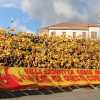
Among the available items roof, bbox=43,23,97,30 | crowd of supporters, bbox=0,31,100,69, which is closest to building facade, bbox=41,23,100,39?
roof, bbox=43,23,97,30

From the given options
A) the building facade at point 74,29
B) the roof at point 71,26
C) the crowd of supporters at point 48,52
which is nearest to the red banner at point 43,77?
the crowd of supporters at point 48,52

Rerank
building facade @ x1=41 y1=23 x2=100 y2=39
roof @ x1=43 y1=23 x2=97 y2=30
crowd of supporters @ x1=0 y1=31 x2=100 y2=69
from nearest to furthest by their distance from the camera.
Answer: crowd of supporters @ x1=0 y1=31 x2=100 y2=69, building facade @ x1=41 y1=23 x2=100 y2=39, roof @ x1=43 y1=23 x2=97 y2=30

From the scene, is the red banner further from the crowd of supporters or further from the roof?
the roof

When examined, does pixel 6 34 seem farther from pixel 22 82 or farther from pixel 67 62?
pixel 67 62

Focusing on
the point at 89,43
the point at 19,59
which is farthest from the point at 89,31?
the point at 19,59

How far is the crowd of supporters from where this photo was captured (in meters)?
22.1

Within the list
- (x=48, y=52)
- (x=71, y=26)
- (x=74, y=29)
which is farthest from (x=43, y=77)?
(x=71, y=26)

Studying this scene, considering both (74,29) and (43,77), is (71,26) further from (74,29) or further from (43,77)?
(43,77)

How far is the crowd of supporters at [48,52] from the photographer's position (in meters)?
22.1

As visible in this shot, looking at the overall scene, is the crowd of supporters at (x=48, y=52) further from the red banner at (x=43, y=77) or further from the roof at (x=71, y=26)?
the roof at (x=71, y=26)

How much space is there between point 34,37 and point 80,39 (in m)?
→ 4.93

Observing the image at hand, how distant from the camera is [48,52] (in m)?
24.7

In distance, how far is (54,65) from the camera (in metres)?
25.0

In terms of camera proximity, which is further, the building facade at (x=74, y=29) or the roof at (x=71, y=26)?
the roof at (x=71, y=26)
